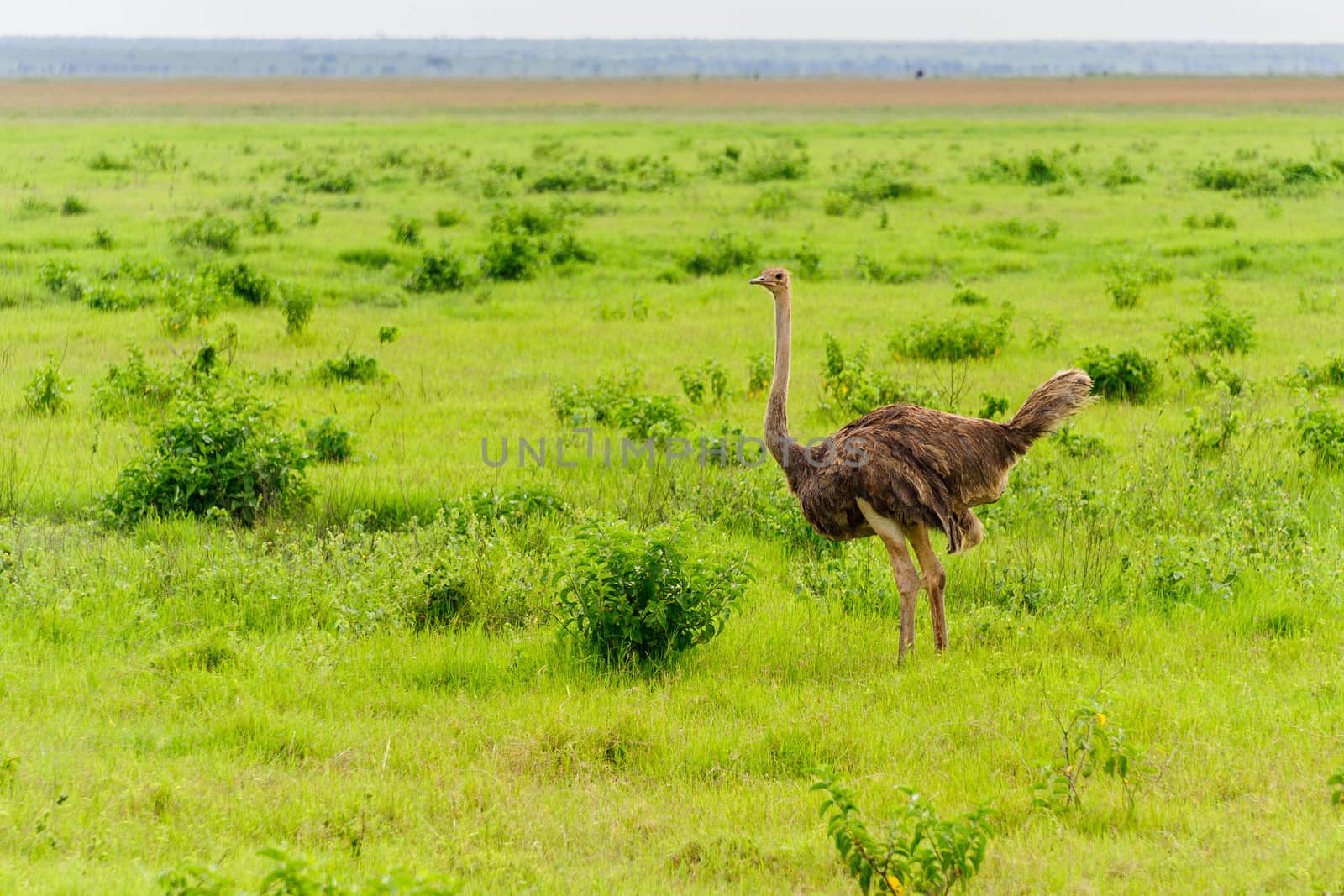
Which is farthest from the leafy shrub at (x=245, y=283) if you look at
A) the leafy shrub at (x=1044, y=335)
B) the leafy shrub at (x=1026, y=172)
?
the leafy shrub at (x=1026, y=172)

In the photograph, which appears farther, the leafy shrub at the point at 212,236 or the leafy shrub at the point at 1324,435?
the leafy shrub at the point at 212,236

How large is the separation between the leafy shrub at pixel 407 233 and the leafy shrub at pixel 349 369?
26.5 ft

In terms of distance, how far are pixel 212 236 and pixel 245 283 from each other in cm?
358

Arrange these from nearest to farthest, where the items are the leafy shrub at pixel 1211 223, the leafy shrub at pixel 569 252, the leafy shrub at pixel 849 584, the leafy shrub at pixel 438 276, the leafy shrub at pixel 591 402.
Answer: the leafy shrub at pixel 849 584, the leafy shrub at pixel 591 402, the leafy shrub at pixel 438 276, the leafy shrub at pixel 569 252, the leafy shrub at pixel 1211 223

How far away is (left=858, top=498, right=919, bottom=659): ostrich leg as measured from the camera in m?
7.37

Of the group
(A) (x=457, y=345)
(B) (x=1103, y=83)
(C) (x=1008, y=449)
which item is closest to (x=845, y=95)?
(B) (x=1103, y=83)

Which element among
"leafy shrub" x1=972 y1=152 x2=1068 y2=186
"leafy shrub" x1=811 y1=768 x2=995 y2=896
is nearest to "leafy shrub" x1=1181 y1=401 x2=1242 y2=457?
"leafy shrub" x1=811 y1=768 x2=995 y2=896

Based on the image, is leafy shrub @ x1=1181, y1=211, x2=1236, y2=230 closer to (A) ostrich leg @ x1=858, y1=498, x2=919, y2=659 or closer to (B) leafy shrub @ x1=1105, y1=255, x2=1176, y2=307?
(B) leafy shrub @ x1=1105, y1=255, x2=1176, y2=307

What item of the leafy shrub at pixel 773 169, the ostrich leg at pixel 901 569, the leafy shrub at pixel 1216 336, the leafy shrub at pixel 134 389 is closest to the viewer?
the ostrich leg at pixel 901 569

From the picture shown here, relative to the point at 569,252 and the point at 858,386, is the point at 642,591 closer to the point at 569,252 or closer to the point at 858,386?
the point at 858,386

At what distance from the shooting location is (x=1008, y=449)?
764 centimetres

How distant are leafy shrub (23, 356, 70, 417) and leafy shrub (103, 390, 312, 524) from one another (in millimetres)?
3173

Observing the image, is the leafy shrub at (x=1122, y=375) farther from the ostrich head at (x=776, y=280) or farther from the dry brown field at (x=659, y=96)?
the dry brown field at (x=659, y=96)

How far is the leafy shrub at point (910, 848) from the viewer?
15.4ft
